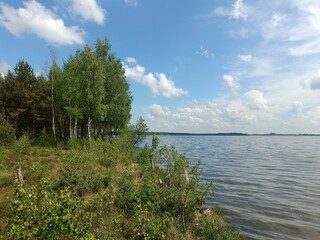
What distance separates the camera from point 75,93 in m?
38.2

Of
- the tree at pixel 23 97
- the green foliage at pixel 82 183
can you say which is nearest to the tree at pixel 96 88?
the tree at pixel 23 97

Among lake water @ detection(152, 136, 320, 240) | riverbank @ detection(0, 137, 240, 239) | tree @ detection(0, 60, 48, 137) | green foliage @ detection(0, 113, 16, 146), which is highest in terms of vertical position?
tree @ detection(0, 60, 48, 137)

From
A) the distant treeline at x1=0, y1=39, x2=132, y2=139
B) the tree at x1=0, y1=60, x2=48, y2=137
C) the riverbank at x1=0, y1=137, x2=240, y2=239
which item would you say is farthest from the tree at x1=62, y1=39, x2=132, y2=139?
the riverbank at x1=0, y1=137, x2=240, y2=239

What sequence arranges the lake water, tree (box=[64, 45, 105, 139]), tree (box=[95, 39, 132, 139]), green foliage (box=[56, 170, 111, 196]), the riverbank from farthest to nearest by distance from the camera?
tree (box=[95, 39, 132, 139]) → tree (box=[64, 45, 105, 139]) → the lake water → green foliage (box=[56, 170, 111, 196]) → the riverbank

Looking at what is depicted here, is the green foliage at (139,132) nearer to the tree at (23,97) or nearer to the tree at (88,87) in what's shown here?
the tree at (88,87)

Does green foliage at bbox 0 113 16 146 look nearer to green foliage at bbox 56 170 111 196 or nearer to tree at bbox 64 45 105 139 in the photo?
tree at bbox 64 45 105 139

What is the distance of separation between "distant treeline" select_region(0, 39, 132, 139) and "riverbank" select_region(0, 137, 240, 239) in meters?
16.1

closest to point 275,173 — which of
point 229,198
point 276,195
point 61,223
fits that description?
point 276,195

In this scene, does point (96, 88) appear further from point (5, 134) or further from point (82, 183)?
point (82, 183)

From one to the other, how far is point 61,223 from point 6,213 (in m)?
6.28

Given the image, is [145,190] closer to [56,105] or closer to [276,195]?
[276,195]

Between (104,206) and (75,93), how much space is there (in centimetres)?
2742

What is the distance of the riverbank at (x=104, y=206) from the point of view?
271 inches

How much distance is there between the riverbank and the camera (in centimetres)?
689
